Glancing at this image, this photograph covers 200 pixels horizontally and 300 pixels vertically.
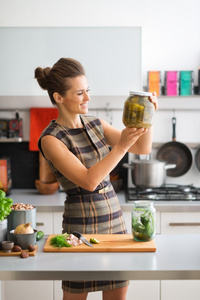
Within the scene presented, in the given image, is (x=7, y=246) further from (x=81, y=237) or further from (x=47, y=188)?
(x=47, y=188)

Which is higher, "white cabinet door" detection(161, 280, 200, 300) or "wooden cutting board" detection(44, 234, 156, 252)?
"wooden cutting board" detection(44, 234, 156, 252)

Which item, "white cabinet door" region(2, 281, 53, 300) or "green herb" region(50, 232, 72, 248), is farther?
"white cabinet door" region(2, 281, 53, 300)

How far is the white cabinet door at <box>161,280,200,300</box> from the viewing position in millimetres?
2858

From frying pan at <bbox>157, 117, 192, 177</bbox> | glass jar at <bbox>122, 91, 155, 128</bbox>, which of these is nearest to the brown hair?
glass jar at <bbox>122, 91, 155, 128</bbox>

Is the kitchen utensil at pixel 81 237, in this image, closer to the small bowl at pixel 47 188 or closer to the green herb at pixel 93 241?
the green herb at pixel 93 241

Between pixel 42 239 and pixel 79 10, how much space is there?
2209 mm

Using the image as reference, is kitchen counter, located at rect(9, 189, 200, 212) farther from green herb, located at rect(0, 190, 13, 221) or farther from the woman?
green herb, located at rect(0, 190, 13, 221)

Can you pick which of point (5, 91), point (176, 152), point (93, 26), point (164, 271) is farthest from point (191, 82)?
point (164, 271)

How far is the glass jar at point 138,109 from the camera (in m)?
1.54

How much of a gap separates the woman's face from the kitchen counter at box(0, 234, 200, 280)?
0.62 meters

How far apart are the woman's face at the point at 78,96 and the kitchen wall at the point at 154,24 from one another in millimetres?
1530

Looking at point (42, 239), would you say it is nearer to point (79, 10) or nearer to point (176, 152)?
point (176, 152)

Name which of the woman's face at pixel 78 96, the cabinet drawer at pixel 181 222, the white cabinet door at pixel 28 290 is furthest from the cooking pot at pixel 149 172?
the woman's face at pixel 78 96

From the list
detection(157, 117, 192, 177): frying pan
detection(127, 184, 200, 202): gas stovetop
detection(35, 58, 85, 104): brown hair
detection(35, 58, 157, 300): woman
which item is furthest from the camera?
detection(157, 117, 192, 177): frying pan
